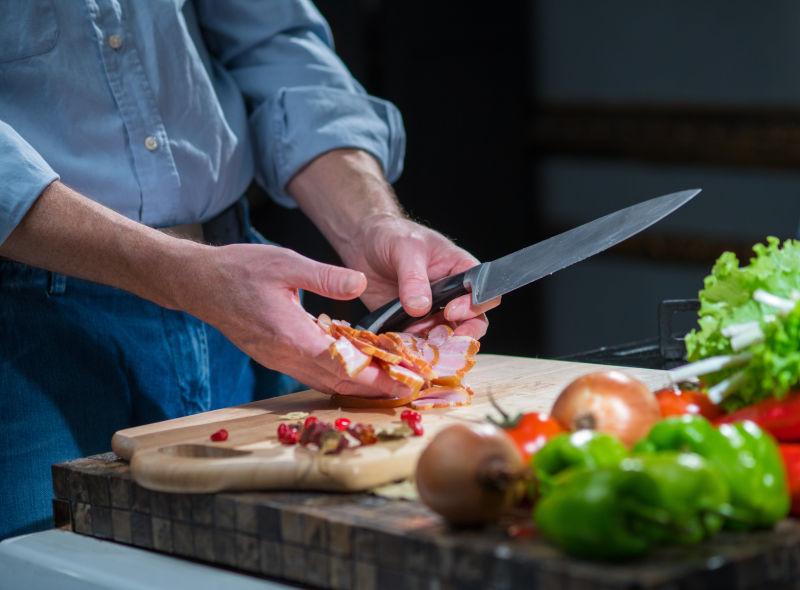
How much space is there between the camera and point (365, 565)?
1.28m

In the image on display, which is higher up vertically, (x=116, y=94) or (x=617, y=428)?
(x=116, y=94)

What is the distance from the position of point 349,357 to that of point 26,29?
33.6 inches

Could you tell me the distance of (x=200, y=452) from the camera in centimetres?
161

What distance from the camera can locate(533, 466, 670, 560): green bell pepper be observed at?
3.50ft

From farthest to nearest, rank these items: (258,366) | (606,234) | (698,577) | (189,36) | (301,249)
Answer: (301,249) → (258,366) → (189,36) → (606,234) → (698,577)

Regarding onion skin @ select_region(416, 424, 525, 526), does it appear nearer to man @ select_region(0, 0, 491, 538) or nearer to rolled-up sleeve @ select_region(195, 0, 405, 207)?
man @ select_region(0, 0, 491, 538)

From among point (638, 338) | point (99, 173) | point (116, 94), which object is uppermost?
point (116, 94)

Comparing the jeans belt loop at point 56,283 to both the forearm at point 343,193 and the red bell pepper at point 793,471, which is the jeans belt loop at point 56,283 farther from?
the red bell pepper at point 793,471

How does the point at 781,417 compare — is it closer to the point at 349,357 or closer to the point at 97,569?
the point at 349,357

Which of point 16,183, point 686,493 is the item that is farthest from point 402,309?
point 686,493

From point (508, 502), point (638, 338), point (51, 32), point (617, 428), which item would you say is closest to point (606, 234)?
point (617, 428)

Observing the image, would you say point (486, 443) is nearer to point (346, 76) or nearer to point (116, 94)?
point (116, 94)

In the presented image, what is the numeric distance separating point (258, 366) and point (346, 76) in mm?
656

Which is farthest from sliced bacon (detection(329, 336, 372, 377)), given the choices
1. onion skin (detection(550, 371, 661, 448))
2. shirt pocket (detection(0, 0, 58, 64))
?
shirt pocket (detection(0, 0, 58, 64))
